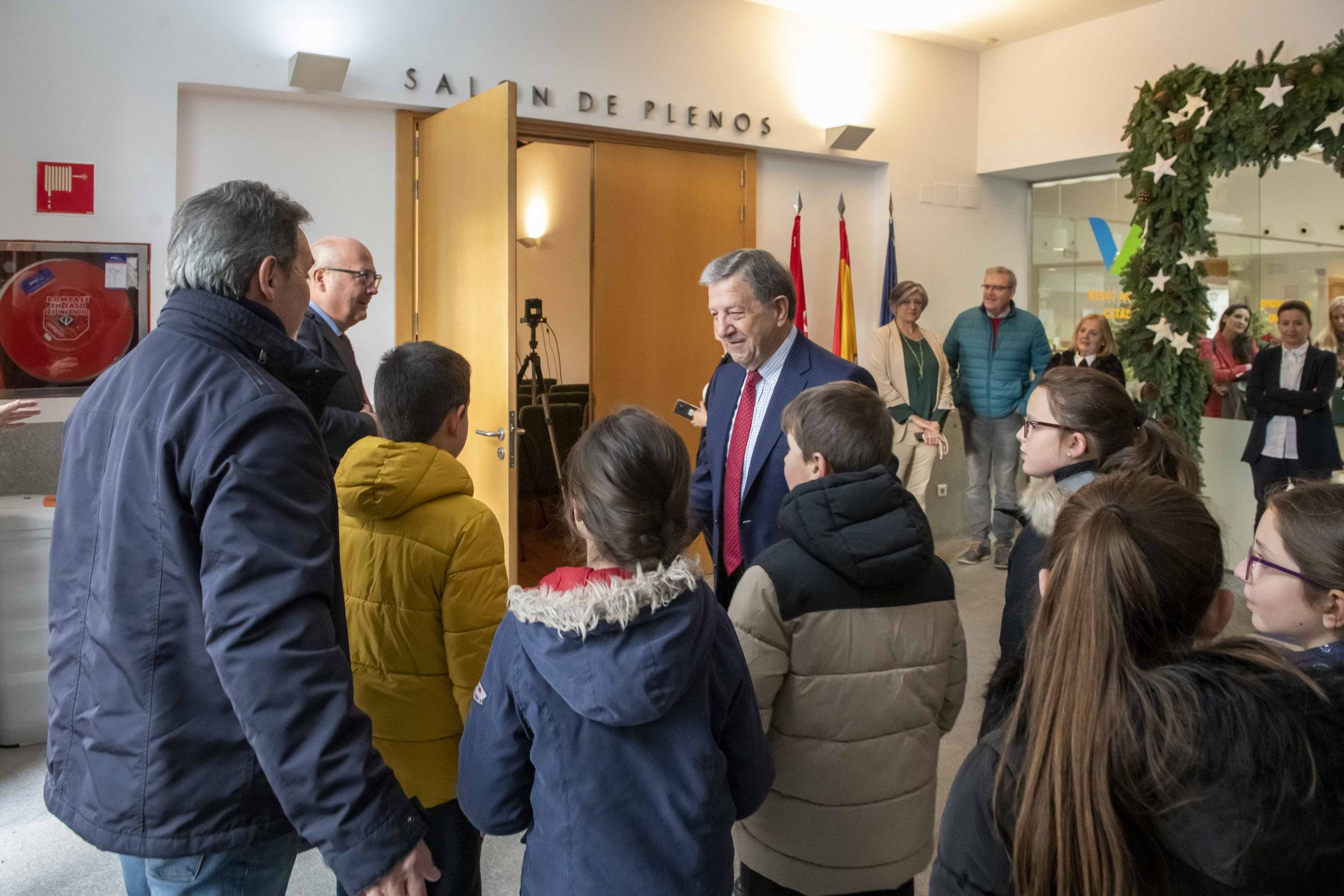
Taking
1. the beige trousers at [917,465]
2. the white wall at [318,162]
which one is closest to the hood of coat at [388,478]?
the white wall at [318,162]

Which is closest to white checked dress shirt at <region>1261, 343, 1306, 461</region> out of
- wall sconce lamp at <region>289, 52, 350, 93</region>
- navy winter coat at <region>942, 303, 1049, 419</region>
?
navy winter coat at <region>942, 303, 1049, 419</region>

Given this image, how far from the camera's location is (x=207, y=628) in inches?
47.9

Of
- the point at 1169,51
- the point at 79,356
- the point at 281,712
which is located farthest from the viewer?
the point at 1169,51

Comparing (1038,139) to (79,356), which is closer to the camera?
(79,356)

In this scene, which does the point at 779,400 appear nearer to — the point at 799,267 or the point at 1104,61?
the point at 799,267

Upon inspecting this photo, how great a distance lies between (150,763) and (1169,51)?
6126 mm

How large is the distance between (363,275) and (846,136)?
3.46 m

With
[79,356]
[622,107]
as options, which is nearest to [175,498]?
[79,356]

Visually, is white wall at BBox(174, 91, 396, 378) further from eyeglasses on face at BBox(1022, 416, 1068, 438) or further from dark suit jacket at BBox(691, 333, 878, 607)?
eyeglasses on face at BBox(1022, 416, 1068, 438)

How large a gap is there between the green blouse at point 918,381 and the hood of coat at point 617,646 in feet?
15.6

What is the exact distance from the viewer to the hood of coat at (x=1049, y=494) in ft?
6.13

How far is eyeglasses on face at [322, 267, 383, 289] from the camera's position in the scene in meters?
3.03

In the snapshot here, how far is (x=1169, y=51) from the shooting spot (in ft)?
18.3

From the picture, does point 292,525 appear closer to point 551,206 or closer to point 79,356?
point 79,356
